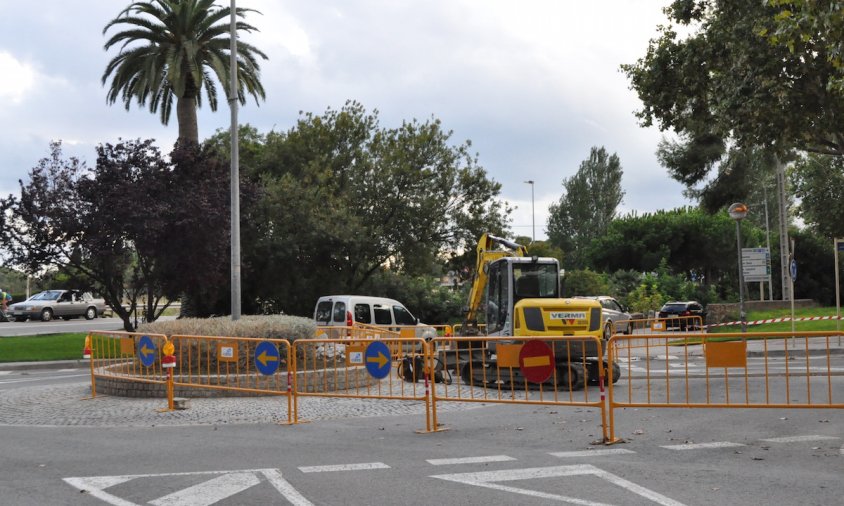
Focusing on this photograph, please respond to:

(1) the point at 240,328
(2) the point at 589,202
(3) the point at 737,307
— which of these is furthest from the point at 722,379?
(2) the point at 589,202

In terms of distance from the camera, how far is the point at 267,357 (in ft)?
39.0

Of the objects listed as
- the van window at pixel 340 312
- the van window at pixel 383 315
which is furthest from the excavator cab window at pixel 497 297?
the van window at pixel 383 315

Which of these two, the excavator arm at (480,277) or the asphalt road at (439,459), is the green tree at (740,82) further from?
the asphalt road at (439,459)

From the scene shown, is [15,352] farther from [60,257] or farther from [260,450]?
[260,450]

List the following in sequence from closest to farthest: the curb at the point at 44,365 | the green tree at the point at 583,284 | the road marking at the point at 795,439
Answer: the road marking at the point at 795,439
the curb at the point at 44,365
the green tree at the point at 583,284

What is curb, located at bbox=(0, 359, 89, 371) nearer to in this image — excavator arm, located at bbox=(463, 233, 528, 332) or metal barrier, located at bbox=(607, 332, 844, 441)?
excavator arm, located at bbox=(463, 233, 528, 332)

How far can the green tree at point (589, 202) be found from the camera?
7769cm

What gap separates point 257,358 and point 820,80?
48.8 feet

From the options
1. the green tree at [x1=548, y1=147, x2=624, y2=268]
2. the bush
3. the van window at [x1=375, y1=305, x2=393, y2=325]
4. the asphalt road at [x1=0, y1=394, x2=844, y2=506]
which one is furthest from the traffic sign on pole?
the green tree at [x1=548, y1=147, x2=624, y2=268]

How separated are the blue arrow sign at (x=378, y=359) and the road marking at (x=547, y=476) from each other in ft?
12.1

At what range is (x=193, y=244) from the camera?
25094mm

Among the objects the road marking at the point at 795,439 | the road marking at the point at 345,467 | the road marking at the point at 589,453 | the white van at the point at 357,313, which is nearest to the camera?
the road marking at the point at 345,467

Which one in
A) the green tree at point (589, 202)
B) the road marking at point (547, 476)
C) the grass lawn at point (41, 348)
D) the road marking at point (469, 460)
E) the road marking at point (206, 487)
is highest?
the green tree at point (589, 202)

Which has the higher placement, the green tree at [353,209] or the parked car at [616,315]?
the green tree at [353,209]
